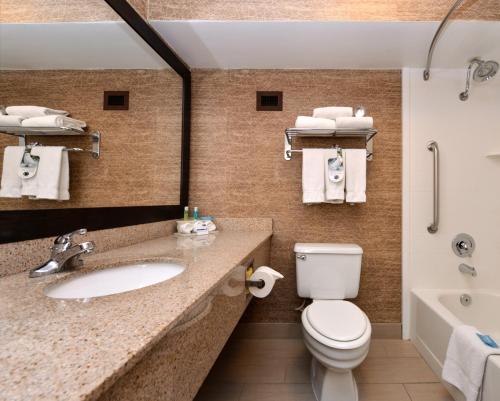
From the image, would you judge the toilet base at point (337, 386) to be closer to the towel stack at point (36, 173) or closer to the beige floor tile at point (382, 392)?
the beige floor tile at point (382, 392)

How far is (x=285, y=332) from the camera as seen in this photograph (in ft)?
5.63

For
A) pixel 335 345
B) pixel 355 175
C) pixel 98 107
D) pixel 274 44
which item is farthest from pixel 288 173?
pixel 98 107

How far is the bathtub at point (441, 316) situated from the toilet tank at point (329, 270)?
0.45 meters

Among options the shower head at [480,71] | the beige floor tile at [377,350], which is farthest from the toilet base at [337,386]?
the shower head at [480,71]

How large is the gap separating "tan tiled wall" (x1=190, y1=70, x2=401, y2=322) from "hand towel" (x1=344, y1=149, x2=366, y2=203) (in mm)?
152

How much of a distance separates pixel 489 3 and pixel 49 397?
2201 millimetres

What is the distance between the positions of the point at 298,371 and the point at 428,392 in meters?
0.67

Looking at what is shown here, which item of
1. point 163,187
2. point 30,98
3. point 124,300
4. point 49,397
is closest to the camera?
point 49,397

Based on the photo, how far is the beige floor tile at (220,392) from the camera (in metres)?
1.23

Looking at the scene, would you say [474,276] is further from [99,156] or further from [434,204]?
[99,156]

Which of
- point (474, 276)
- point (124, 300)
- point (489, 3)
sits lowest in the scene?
point (474, 276)

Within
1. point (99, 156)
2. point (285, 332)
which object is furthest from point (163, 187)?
point (285, 332)

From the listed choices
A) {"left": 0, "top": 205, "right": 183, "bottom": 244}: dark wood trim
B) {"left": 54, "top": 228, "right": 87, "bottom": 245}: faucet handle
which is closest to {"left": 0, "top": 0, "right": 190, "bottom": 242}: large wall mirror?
{"left": 0, "top": 205, "right": 183, "bottom": 244}: dark wood trim

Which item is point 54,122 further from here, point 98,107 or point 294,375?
point 294,375
